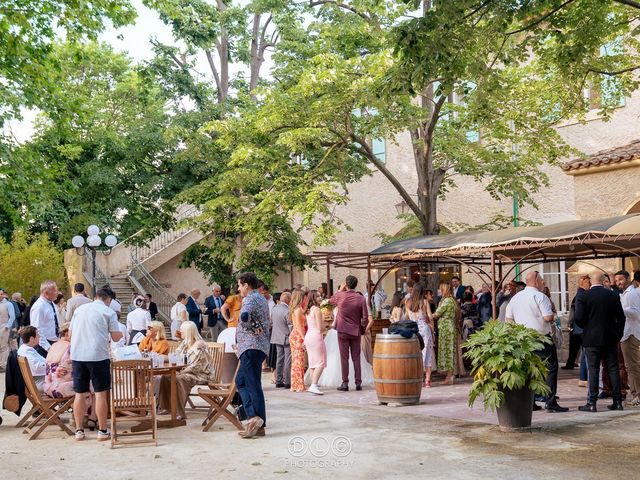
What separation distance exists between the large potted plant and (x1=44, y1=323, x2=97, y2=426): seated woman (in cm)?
448

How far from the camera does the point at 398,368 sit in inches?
461

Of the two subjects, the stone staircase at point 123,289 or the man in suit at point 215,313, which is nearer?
the man in suit at point 215,313

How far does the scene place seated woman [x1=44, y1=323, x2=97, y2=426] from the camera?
32.7 feet

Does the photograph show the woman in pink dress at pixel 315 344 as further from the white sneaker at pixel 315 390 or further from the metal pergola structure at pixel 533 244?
the metal pergola structure at pixel 533 244

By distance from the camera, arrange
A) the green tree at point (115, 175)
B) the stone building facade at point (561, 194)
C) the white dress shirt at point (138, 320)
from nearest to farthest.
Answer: the white dress shirt at point (138, 320)
the stone building facade at point (561, 194)
the green tree at point (115, 175)

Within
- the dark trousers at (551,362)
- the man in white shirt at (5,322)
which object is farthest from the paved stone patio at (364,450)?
the man in white shirt at (5,322)

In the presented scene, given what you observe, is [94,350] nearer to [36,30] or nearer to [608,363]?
[608,363]

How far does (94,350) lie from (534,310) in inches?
213

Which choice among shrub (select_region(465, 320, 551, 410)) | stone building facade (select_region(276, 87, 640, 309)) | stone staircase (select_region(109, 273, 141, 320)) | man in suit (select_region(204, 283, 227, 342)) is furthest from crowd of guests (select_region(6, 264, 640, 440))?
stone staircase (select_region(109, 273, 141, 320))

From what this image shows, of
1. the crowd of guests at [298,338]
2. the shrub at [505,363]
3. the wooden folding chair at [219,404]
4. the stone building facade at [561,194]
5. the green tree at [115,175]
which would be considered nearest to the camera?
the shrub at [505,363]

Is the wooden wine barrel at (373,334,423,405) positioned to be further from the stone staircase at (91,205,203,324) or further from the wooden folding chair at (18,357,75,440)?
the stone staircase at (91,205,203,324)

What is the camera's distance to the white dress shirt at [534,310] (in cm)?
1076

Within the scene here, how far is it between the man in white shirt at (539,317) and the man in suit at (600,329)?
426 millimetres

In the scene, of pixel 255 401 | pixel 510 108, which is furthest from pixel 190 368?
pixel 510 108
